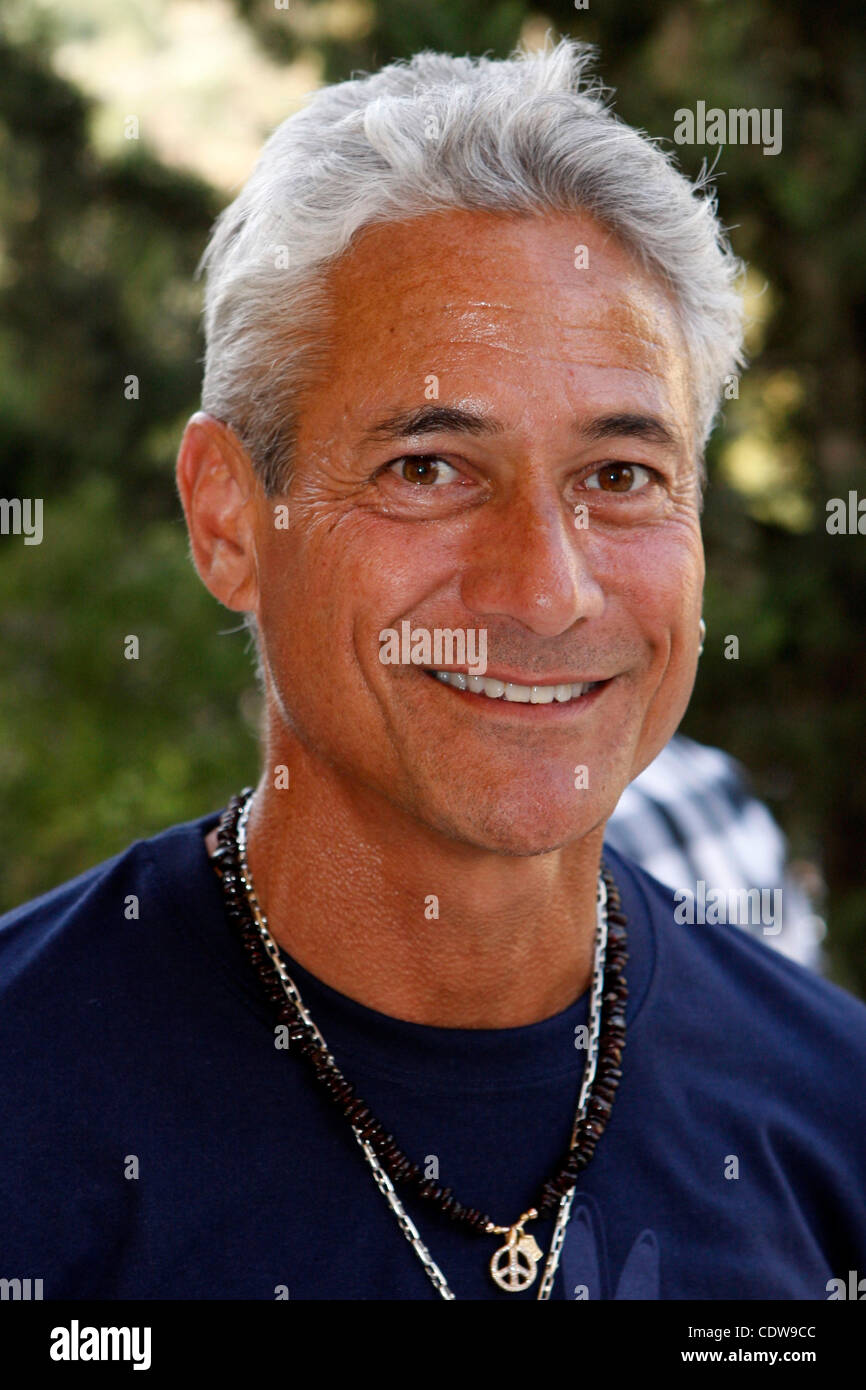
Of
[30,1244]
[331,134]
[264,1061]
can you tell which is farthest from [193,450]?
[30,1244]

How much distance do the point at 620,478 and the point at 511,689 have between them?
27cm

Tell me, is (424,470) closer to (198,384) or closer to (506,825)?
(506,825)

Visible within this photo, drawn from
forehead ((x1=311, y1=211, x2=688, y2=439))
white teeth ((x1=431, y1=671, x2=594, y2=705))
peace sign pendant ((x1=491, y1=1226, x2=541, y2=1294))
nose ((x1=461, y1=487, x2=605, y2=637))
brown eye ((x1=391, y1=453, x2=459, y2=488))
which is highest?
forehead ((x1=311, y1=211, x2=688, y2=439))

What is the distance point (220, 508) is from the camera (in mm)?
1817

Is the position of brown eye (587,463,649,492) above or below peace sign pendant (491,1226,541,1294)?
above

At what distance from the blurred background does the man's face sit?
1.42 m

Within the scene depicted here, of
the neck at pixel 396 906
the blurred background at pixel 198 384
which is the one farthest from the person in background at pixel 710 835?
the neck at pixel 396 906

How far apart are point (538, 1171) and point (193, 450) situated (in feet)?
3.16

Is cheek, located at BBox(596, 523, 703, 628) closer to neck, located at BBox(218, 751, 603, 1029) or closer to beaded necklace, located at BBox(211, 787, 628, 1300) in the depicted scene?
neck, located at BBox(218, 751, 603, 1029)

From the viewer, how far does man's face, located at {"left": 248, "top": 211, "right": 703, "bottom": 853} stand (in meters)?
1.54

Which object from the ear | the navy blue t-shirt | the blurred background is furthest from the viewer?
the blurred background

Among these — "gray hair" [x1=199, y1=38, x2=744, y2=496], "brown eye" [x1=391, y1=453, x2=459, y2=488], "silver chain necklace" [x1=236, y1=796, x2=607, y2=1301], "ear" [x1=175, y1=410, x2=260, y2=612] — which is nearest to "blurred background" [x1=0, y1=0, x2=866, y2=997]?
"ear" [x1=175, y1=410, x2=260, y2=612]

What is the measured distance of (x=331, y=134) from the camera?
1683mm
